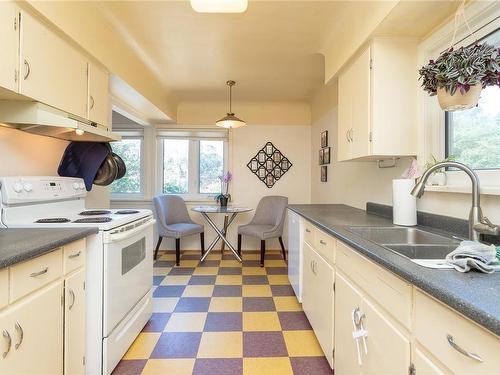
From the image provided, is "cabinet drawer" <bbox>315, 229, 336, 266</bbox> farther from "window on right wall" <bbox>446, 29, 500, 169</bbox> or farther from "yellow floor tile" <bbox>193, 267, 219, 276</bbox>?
"yellow floor tile" <bbox>193, 267, 219, 276</bbox>

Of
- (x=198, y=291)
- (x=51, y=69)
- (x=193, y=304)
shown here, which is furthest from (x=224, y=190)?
(x=51, y=69)

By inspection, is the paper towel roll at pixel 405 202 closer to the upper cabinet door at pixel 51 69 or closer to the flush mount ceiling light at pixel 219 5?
the flush mount ceiling light at pixel 219 5

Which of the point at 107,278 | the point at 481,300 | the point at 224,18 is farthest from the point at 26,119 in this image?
the point at 481,300

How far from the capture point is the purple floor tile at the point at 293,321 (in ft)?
6.60

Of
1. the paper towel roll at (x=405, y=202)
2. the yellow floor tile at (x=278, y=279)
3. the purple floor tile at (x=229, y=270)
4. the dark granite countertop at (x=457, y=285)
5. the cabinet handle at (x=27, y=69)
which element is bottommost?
the yellow floor tile at (x=278, y=279)

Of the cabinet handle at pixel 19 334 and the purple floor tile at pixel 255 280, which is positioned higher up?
the cabinet handle at pixel 19 334

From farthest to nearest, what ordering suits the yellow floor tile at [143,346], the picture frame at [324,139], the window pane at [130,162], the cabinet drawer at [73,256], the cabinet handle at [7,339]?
the window pane at [130,162] → the picture frame at [324,139] → the yellow floor tile at [143,346] → the cabinet drawer at [73,256] → the cabinet handle at [7,339]

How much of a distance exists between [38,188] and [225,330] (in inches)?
61.9

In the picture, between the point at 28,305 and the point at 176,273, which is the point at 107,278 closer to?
the point at 28,305

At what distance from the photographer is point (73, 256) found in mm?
1289

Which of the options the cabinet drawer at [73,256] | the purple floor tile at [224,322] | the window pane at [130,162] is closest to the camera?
the cabinet drawer at [73,256]

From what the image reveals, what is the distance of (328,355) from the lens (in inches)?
60.1

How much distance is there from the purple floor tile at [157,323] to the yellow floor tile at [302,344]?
0.92m

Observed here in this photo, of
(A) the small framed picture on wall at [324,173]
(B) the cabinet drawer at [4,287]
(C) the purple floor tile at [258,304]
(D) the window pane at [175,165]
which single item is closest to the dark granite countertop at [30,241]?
(B) the cabinet drawer at [4,287]
